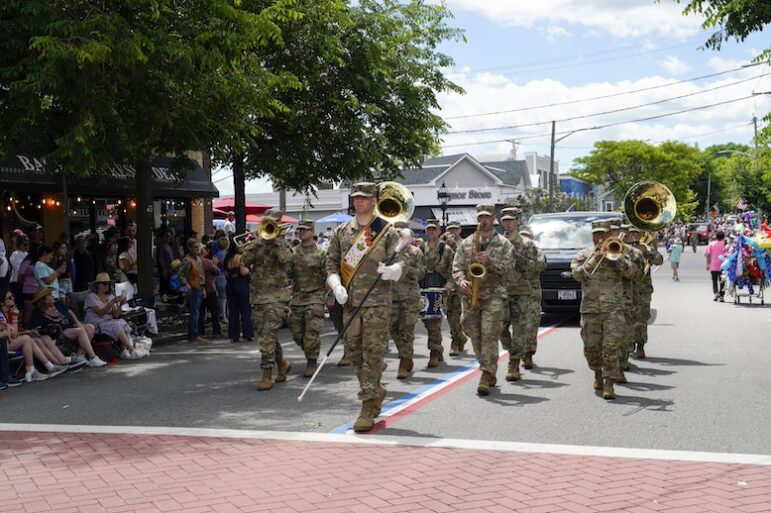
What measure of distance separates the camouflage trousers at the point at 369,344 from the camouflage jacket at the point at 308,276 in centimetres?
290

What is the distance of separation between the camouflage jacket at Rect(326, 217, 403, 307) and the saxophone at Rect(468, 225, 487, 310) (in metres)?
1.43

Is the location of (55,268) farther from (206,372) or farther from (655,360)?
(655,360)

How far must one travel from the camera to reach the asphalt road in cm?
776

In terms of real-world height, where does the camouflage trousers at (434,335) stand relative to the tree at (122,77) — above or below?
below

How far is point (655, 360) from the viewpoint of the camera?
12.0m

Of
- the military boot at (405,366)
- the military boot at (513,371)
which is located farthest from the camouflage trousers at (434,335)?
the military boot at (513,371)

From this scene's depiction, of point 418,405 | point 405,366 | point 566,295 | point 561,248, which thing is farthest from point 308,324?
point 561,248

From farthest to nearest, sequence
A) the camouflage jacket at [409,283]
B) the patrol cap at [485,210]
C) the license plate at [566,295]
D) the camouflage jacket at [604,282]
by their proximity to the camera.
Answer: the license plate at [566,295] → the camouflage jacket at [409,283] → the patrol cap at [485,210] → the camouflage jacket at [604,282]

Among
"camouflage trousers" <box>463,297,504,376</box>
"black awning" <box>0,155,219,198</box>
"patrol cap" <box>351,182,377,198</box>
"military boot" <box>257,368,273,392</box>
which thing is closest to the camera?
"patrol cap" <box>351,182,377,198</box>

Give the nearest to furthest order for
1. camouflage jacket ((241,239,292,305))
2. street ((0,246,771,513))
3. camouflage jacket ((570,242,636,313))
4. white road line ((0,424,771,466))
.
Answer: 1. street ((0,246,771,513))
2. white road line ((0,424,771,466))
3. camouflage jacket ((570,242,636,313))
4. camouflage jacket ((241,239,292,305))

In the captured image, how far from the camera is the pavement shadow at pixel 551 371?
35.5ft

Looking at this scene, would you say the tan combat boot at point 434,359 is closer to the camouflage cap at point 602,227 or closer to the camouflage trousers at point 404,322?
the camouflage trousers at point 404,322

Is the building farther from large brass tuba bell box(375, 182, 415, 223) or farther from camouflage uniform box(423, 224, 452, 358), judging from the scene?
large brass tuba bell box(375, 182, 415, 223)

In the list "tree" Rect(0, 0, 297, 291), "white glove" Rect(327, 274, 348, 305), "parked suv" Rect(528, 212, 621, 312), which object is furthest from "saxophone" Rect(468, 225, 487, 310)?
"parked suv" Rect(528, 212, 621, 312)
